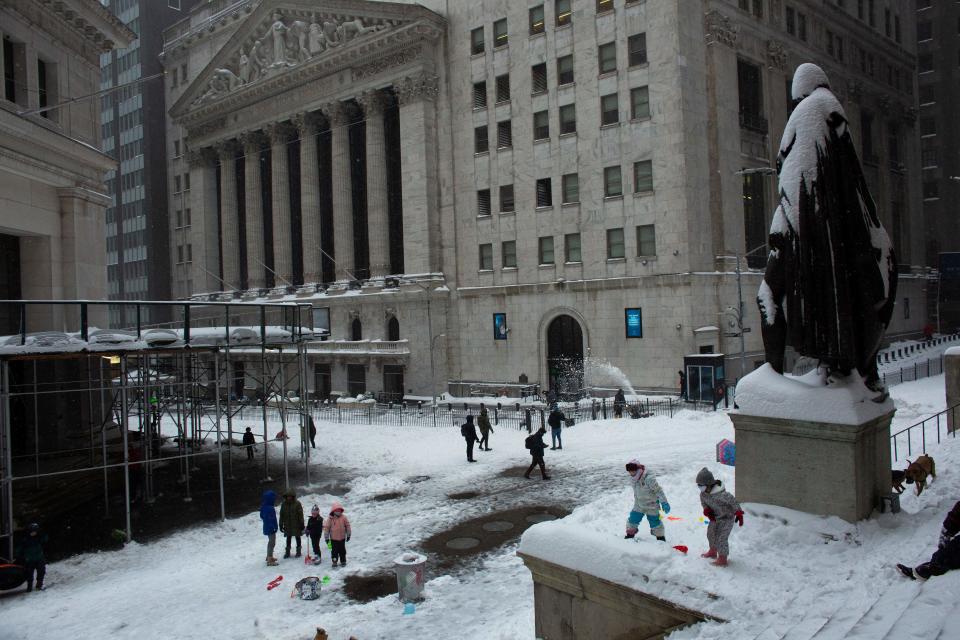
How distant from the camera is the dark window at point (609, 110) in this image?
3731 centimetres

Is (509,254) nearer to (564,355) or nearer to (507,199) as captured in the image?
(507,199)

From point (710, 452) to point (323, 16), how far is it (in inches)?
1633

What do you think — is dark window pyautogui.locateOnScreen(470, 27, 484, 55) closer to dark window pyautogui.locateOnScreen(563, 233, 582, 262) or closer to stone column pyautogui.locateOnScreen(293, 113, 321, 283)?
dark window pyautogui.locateOnScreen(563, 233, 582, 262)

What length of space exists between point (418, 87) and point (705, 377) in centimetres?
2600

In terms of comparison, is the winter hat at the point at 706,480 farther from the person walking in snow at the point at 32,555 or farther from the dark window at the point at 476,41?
the dark window at the point at 476,41

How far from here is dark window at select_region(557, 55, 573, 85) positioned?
3900cm

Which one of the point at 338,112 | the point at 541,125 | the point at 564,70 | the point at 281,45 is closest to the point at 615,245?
the point at 541,125

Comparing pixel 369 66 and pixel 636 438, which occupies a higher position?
pixel 369 66

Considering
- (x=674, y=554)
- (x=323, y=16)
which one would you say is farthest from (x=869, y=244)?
(x=323, y=16)

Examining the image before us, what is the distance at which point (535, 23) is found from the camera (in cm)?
4038

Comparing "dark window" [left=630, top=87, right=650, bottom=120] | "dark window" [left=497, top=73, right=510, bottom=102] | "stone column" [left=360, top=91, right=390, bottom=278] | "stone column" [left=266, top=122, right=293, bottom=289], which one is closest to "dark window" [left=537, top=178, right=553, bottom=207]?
"dark window" [left=497, top=73, right=510, bottom=102]

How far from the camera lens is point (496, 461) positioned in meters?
22.8

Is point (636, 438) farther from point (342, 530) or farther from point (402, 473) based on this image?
point (342, 530)

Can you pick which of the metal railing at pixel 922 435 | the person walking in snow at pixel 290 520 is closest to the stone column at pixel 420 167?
the person walking in snow at pixel 290 520
